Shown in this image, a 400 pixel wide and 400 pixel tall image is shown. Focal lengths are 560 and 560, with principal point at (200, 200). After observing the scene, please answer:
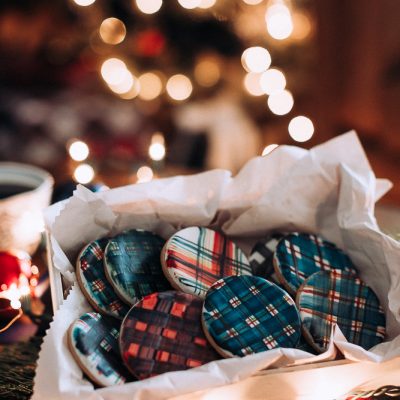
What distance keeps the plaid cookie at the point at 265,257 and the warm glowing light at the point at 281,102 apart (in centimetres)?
122

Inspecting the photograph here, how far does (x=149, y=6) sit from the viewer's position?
158cm

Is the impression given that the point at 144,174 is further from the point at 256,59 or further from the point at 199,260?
the point at 256,59

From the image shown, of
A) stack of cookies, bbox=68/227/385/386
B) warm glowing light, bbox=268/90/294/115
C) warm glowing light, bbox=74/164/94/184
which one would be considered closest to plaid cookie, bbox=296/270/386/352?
stack of cookies, bbox=68/227/385/386

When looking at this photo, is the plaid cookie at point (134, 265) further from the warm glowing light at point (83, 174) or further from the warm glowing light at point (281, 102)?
the warm glowing light at point (281, 102)

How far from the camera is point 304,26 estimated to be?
1.78 metres

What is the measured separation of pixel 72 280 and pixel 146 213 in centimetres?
16

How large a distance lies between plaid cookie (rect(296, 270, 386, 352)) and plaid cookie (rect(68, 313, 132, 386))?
24 cm

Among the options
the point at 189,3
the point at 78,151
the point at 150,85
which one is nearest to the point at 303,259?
the point at 78,151

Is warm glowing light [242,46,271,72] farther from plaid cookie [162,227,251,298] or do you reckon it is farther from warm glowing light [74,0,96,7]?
plaid cookie [162,227,251,298]

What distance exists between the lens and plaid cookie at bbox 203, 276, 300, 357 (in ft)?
2.13

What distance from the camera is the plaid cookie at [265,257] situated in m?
0.80

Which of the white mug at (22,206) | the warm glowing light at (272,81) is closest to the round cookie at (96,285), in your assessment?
the white mug at (22,206)

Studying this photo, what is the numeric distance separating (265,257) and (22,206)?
349 millimetres

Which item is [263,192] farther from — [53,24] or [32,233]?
[53,24]
